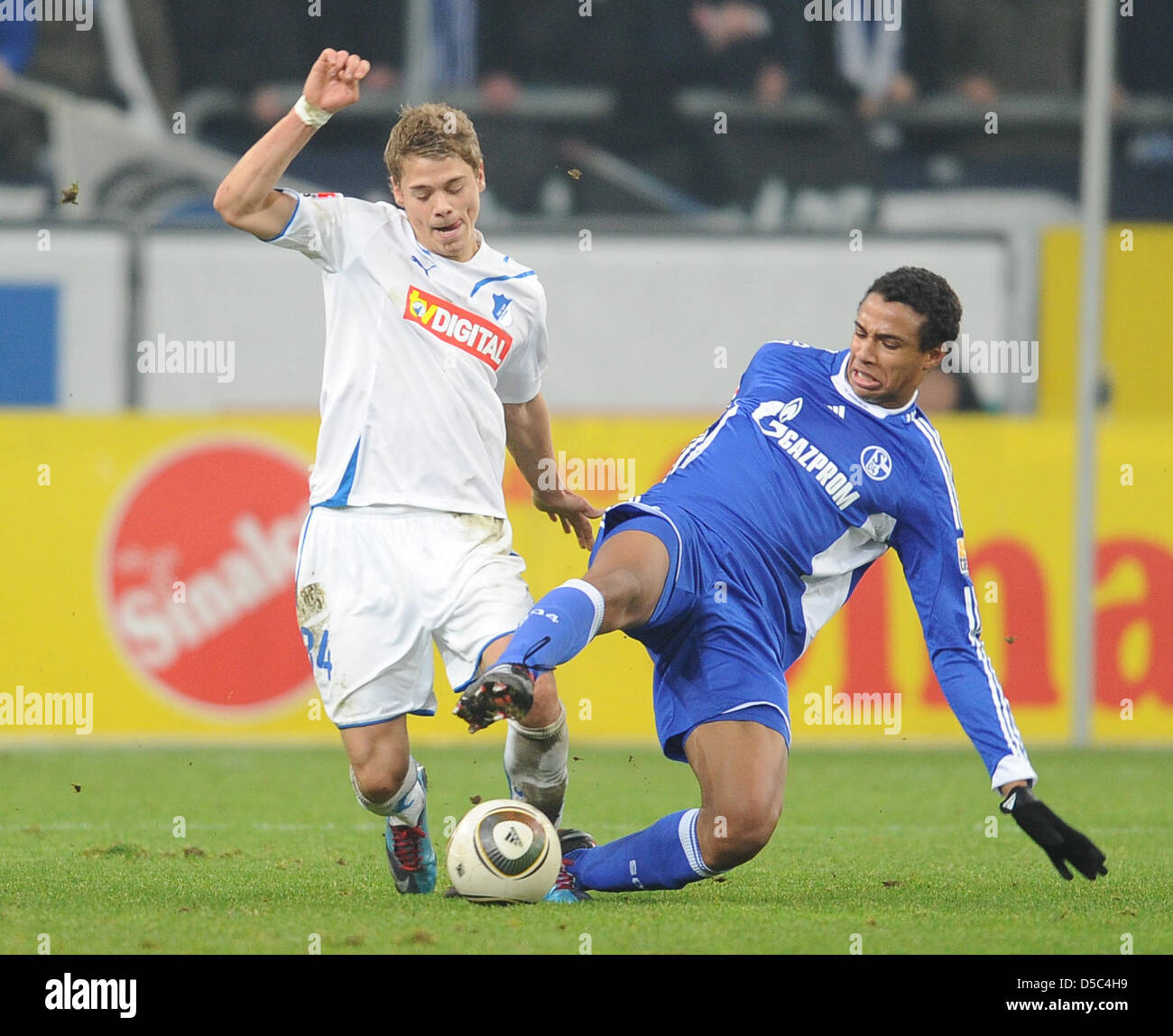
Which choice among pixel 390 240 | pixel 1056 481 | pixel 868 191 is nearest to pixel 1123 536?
pixel 1056 481

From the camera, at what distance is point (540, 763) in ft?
18.3

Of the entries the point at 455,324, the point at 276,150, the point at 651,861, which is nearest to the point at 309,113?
the point at 276,150

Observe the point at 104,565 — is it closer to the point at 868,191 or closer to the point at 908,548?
the point at 908,548

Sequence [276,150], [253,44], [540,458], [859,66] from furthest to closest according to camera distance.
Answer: [253,44] < [859,66] < [540,458] < [276,150]

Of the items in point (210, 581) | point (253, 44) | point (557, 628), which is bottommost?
point (210, 581)

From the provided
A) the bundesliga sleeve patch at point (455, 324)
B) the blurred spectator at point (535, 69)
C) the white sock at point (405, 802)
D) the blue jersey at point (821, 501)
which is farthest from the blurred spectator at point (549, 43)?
the white sock at point (405, 802)

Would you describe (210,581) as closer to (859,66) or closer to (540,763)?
(540,763)

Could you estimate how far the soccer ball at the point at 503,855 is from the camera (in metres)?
5.25

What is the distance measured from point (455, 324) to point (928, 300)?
54.4 inches

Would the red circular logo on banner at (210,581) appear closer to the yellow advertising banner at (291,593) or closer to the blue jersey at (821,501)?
the yellow advertising banner at (291,593)

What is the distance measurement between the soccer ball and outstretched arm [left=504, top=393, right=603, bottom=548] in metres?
0.98

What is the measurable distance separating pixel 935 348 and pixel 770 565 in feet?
2.67

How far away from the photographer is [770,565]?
5719 mm

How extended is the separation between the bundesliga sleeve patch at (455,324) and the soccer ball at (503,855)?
1.31 meters
